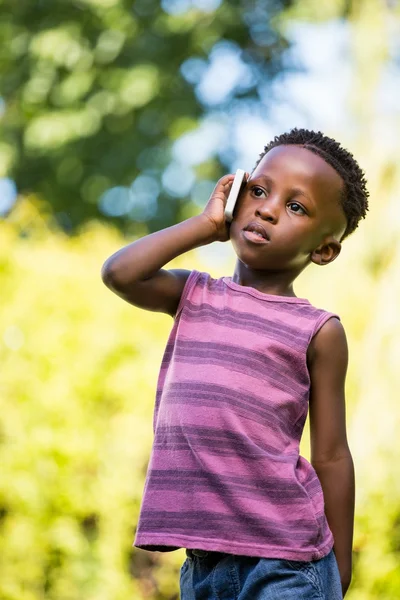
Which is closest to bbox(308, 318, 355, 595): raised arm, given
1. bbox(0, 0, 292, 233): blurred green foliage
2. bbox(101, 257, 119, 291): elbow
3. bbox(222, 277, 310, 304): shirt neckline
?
bbox(222, 277, 310, 304): shirt neckline

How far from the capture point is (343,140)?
736 cm

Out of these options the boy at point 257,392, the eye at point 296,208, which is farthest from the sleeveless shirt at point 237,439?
the eye at point 296,208

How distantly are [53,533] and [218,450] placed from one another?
2.36m

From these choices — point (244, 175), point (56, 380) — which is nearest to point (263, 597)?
point (244, 175)

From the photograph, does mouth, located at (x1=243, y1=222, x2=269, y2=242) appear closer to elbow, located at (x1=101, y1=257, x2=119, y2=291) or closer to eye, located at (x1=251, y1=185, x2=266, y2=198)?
eye, located at (x1=251, y1=185, x2=266, y2=198)

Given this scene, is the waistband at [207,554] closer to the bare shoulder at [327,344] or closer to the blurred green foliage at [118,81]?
the bare shoulder at [327,344]

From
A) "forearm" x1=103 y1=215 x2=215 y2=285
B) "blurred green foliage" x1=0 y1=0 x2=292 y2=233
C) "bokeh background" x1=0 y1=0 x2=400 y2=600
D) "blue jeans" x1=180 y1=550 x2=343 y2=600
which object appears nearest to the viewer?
"blue jeans" x1=180 y1=550 x2=343 y2=600

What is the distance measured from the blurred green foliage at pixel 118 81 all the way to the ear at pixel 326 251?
412 inches

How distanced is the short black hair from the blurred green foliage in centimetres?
1036

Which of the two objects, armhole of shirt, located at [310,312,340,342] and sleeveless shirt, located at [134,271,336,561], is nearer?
sleeveless shirt, located at [134,271,336,561]

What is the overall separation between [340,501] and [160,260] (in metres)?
0.73

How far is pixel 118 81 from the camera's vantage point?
1249 cm

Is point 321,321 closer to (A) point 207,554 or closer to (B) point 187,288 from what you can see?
(B) point 187,288

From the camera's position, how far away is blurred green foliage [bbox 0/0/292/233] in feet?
41.0
